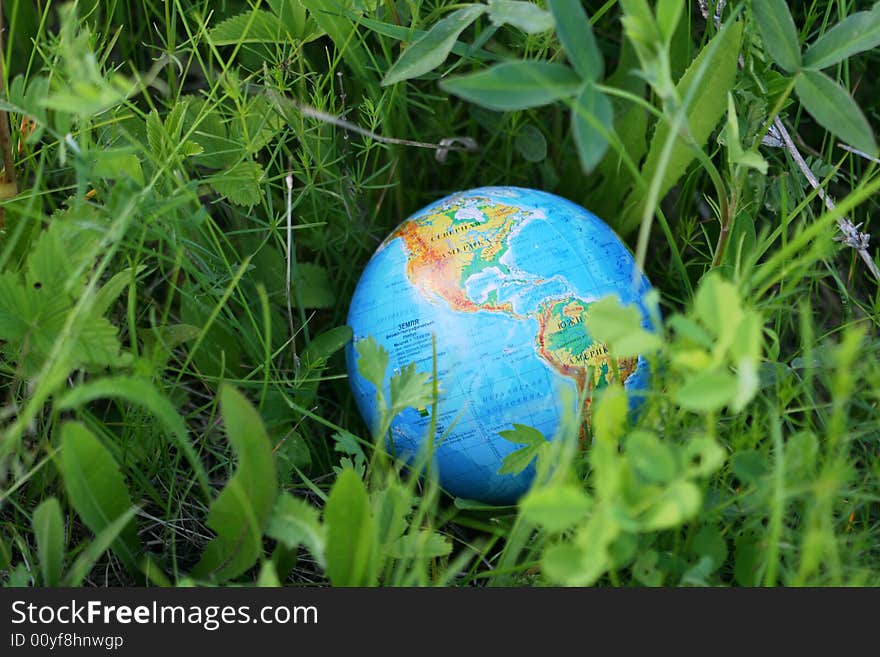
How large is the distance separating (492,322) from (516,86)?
0.59 meters

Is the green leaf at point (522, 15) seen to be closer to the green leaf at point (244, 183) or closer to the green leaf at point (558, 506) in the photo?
the green leaf at point (244, 183)

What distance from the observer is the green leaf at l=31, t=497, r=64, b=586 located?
1.51m

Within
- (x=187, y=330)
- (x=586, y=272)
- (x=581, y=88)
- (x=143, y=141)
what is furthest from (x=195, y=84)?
(x=581, y=88)

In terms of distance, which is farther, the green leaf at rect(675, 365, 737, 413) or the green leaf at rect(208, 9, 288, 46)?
the green leaf at rect(208, 9, 288, 46)

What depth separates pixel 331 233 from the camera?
7.55 ft

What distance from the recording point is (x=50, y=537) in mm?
1537

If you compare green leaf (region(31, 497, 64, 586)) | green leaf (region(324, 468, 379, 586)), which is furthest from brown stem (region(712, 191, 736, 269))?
green leaf (region(31, 497, 64, 586))

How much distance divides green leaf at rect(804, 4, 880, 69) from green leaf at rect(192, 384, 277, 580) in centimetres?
119

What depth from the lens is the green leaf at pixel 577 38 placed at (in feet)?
4.64

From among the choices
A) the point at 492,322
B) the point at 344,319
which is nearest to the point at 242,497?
the point at 492,322

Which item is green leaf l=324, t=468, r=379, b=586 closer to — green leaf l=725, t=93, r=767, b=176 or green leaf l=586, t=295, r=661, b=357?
green leaf l=586, t=295, r=661, b=357

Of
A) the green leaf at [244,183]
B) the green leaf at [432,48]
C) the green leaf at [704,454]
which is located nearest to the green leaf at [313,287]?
the green leaf at [244,183]

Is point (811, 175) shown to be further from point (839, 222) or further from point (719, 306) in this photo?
point (719, 306)

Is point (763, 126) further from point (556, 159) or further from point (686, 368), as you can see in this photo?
point (556, 159)
